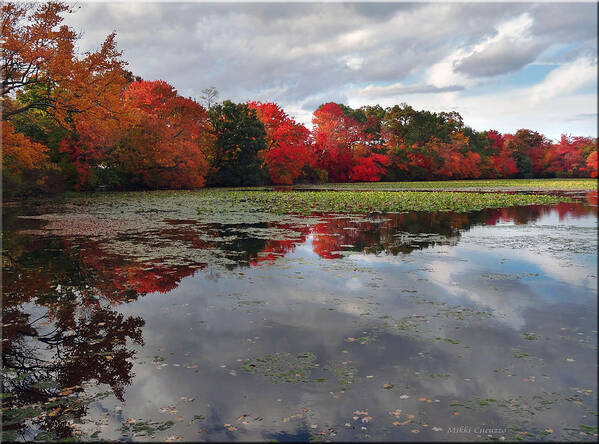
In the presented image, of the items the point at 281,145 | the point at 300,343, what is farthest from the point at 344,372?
the point at 281,145

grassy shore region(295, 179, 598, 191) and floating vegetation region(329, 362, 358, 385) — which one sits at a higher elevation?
grassy shore region(295, 179, 598, 191)

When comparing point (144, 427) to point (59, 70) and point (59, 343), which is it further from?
point (59, 70)

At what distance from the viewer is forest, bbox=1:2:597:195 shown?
25266 millimetres

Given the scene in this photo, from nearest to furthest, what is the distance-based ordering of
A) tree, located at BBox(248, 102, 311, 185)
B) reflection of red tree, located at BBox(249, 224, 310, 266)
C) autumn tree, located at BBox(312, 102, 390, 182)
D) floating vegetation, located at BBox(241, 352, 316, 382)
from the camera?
floating vegetation, located at BBox(241, 352, 316, 382), reflection of red tree, located at BBox(249, 224, 310, 266), tree, located at BBox(248, 102, 311, 185), autumn tree, located at BBox(312, 102, 390, 182)

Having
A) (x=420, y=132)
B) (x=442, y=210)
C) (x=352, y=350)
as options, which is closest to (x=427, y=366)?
(x=352, y=350)

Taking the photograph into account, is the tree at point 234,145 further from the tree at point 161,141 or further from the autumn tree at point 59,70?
the autumn tree at point 59,70

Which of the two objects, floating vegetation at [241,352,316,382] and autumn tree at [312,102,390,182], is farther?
autumn tree at [312,102,390,182]

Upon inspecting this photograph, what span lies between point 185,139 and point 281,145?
14.9 meters

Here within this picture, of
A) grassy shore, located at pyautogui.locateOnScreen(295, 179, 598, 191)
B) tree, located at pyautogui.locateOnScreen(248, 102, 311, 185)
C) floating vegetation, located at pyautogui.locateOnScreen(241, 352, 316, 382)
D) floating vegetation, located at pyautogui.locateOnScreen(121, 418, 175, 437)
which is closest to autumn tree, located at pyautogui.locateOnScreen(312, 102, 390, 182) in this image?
tree, located at pyautogui.locateOnScreen(248, 102, 311, 185)

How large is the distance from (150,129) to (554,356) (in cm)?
3833

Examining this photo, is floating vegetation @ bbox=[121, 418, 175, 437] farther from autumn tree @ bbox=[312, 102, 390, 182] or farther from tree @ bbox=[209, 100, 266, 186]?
autumn tree @ bbox=[312, 102, 390, 182]

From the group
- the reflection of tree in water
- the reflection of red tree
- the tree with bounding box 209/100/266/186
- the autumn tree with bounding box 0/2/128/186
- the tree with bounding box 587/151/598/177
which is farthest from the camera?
the tree with bounding box 587/151/598/177

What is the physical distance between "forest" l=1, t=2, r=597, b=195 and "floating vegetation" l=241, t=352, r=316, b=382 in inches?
905

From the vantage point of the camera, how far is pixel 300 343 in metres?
5.45
